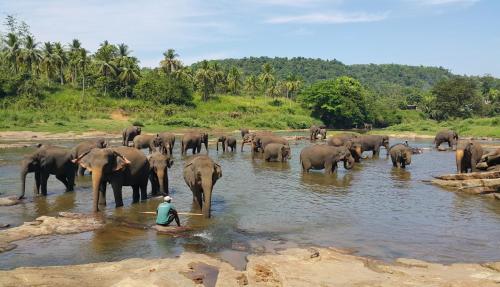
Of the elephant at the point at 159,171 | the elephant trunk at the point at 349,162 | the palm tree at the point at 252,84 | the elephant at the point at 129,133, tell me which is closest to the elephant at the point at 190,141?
the elephant at the point at 129,133

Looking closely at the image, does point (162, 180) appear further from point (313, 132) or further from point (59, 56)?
point (59, 56)

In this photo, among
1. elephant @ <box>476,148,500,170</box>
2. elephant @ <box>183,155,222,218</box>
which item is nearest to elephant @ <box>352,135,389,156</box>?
elephant @ <box>476,148,500,170</box>

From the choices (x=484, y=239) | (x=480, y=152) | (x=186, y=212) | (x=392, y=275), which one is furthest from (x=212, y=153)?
(x=392, y=275)

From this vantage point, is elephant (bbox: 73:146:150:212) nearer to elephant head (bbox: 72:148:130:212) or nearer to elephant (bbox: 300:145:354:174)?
elephant head (bbox: 72:148:130:212)

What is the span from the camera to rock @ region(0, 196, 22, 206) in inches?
663

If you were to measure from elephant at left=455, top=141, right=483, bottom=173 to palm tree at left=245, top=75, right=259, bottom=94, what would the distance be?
8294 cm

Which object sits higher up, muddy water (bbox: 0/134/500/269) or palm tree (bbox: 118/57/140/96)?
palm tree (bbox: 118/57/140/96)

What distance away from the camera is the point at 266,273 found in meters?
9.47

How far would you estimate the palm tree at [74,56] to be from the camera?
8178 centimetres

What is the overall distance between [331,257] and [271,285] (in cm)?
263

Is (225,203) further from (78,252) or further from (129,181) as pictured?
(78,252)

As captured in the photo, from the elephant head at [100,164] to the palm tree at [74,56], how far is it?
6995 cm

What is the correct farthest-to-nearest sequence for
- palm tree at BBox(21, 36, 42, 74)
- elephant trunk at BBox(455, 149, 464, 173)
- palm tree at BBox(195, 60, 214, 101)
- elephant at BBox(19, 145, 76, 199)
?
1. palm tree at BBox(195, 60, 214, 101)
2. palm tree at BBox(21, 36, 42, 74)
3. elephant trunk at BBox(455, 149, 464, 173)
4. elephant at BBox(19, 145, 76, 199)

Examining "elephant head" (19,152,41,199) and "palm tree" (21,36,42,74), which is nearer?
"elephant head" (19,152,41,199)
